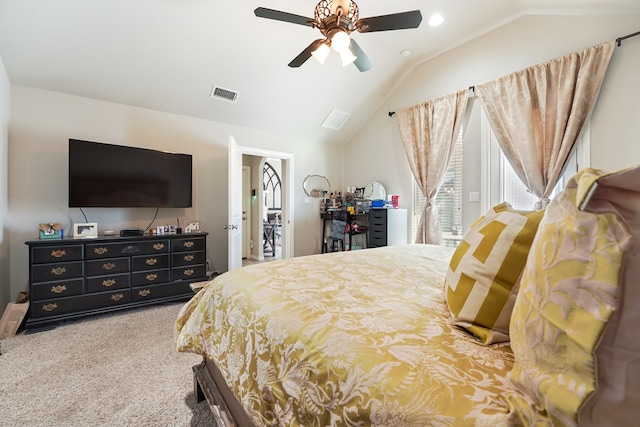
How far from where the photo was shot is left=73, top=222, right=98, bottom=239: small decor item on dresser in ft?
9.47

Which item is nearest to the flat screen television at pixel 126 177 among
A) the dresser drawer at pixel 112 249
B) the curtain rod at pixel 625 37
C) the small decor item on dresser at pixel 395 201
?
the dresser drawer at pixel 112 249

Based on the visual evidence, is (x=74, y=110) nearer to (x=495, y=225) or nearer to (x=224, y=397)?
(x=224, y=397)

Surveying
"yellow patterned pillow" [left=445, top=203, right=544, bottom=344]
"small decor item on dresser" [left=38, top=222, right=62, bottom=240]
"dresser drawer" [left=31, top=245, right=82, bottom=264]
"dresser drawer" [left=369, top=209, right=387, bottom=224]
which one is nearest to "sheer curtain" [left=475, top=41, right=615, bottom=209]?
"dresser drawer" [left=369, top=209, right=387, bottom=224]

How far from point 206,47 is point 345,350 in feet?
11.2

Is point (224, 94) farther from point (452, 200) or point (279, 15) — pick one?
point (452, 200)

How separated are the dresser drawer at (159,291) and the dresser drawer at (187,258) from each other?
0.25 metres

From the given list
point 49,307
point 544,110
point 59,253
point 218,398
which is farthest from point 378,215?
point 49,307

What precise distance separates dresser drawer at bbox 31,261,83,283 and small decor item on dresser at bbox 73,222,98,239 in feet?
1.05

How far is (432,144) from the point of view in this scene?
3717 mm

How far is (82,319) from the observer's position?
9.15 ft

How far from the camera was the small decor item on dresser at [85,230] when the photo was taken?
114 inches

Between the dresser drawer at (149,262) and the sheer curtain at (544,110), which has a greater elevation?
the sheer curtain at (544,110)

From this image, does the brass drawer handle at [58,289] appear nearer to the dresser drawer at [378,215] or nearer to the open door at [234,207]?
the open door at [234,207]

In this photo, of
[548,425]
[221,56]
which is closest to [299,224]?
[221,56]
